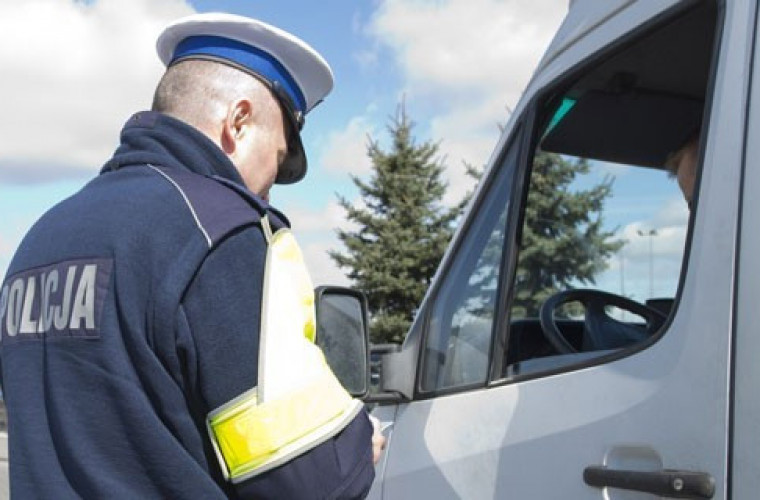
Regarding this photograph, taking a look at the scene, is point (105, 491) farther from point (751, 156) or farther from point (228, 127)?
point (751, 156)

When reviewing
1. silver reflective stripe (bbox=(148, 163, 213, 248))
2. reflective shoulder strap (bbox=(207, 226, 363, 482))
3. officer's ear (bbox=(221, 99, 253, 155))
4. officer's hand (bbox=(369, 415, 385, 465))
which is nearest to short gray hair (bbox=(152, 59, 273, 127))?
officer's ear (bbox=(221, 99, 253, 155))

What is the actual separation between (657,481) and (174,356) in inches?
32.6

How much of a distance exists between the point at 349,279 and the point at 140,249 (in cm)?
2722

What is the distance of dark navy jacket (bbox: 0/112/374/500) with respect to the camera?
1396mm

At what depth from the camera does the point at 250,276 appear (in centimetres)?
142

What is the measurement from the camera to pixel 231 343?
1.39 m

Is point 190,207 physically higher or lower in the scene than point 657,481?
higher

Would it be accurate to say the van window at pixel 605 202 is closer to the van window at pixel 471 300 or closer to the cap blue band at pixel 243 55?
the van window at pixel 471 300

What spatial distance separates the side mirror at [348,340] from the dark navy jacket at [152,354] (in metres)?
0.81

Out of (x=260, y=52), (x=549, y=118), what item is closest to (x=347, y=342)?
(x=549, y=118)

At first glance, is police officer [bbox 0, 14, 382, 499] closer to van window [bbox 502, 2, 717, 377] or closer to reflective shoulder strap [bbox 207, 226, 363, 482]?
reflective shoulder strap [bbox 207, 226, 363, 482]

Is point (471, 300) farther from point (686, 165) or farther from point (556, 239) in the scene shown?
point (686, 165)

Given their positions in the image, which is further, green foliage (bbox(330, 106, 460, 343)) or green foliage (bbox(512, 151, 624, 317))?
green foliage (bbox(330, 106, 460, 343))

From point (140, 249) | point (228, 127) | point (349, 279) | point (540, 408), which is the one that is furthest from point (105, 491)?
point (349, 279)
